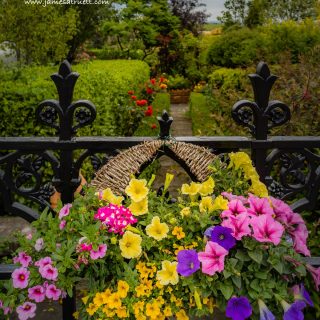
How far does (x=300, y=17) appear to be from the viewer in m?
26.5

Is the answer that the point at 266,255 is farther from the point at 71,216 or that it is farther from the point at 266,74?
the point at 266,74

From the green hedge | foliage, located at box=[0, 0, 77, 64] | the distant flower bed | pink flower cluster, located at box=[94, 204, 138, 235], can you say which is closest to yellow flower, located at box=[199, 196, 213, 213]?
the distant flower bed

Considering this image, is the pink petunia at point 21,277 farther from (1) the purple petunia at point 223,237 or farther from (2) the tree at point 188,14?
(2) the tree at point 188,14

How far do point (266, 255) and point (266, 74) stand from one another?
2.72ft

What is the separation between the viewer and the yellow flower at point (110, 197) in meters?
1.60

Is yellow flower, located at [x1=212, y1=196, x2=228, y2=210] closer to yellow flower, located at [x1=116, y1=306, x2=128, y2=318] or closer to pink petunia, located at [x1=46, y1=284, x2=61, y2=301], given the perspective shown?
yellow flower, located at [x1=116, y1=306, x2=128, y2=318]

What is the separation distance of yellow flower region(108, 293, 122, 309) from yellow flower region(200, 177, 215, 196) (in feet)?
1.43

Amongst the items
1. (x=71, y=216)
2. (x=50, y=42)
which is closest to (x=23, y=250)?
(x=71, y=216)

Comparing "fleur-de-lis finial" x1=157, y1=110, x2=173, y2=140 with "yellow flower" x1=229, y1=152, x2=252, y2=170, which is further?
"fleur-de-lis finial" x1=157, y1=110, x2=173, y2=140

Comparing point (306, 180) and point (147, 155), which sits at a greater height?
point (147, 155)

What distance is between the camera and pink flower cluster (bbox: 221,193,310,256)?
1.41 m

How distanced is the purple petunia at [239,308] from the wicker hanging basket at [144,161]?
50cm

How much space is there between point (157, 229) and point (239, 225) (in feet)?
0.85

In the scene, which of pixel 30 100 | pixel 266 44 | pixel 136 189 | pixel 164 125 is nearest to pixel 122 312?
pixel 136 189
